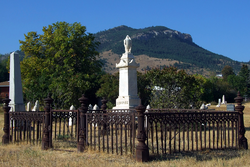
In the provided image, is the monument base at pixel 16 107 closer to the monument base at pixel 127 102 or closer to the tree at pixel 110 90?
the monument base at pixel 127 102

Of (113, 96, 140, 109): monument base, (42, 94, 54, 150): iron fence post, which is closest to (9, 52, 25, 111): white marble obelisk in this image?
(113, 96, 140, 109): monument base

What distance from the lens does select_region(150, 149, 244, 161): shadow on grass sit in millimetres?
7137

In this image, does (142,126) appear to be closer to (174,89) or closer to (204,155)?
(204,155)

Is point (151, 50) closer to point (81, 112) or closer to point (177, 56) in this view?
point (177, 56)

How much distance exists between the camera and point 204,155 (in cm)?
747

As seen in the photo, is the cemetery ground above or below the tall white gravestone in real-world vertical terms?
below

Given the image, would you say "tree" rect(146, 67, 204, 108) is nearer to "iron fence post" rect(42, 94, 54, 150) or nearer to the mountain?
"iron fence post" rect(42, 94, 54, 150)

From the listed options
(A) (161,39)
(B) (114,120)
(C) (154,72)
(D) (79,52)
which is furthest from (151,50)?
(B) (114,120)

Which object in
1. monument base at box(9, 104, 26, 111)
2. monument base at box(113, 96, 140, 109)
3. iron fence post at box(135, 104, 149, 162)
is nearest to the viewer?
iron fence post at box(135, 104, 149, 162)

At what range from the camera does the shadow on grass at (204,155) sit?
7.14 metres

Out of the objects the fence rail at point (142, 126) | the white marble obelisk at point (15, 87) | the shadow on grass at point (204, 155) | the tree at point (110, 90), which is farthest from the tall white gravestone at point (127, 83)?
the tree at point (110, 90)

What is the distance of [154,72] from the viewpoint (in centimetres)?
1702

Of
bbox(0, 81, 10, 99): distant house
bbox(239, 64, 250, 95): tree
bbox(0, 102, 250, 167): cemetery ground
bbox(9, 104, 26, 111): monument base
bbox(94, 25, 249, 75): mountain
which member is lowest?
bbox(0, 102, 250, 167): cemetery ground

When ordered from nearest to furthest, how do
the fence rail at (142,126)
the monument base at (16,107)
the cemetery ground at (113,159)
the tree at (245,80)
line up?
the cemetery ground at (113,159) < the fence rail at (142,126) < the monument base at (16,107) < the tree at (245,80)
